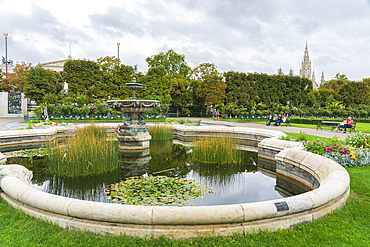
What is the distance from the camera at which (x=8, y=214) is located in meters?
2.80

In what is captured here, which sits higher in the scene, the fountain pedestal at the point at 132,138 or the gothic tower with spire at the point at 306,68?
the gothic tower with spire at the point at 306,68

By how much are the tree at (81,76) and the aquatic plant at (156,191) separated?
917 inches

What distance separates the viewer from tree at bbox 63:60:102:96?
25.1m

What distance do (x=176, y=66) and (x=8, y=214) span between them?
42381mm

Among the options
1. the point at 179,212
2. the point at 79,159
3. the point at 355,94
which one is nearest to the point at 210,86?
the point at 79,159

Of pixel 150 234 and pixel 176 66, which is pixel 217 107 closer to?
pixel 176 66

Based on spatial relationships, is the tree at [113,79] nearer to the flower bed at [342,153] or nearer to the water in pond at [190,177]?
the water in pond at [190,177]

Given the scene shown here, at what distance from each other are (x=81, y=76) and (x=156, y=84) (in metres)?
9.09

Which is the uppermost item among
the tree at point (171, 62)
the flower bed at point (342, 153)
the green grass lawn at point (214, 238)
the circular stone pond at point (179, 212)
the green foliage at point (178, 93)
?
the tree at point (171, 62)

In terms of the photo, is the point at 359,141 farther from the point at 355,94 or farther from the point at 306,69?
the point at 306,69

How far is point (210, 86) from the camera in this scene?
26.5 metres

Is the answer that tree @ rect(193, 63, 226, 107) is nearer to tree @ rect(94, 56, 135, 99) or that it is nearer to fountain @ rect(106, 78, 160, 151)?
tree @ rect(94, 56, 135, 99)

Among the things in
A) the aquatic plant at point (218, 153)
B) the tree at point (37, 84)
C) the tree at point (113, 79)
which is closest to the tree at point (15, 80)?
the tree at point (37, 84)

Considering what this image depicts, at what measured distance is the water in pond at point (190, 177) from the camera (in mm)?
4062
